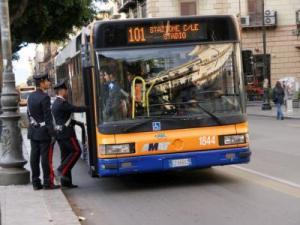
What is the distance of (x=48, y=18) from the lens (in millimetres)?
27516

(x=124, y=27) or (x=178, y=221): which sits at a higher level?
(x=124, y=27)

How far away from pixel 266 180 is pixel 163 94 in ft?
7.80

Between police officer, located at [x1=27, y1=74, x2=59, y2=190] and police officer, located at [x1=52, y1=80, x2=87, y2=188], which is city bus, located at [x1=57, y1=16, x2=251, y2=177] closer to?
police officer, located at [x1=52, y1=80, x2=87, y2=188]

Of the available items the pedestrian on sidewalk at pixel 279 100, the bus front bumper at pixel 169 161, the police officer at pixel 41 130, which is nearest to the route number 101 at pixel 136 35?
the police officer at pixel 41 130

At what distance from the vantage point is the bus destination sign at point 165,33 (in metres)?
9.60

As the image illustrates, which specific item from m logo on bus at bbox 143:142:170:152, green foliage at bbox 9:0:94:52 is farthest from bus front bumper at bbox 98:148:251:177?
green foliage at bbox 9:0:94:52

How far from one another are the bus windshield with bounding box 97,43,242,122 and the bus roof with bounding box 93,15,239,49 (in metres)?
0.13

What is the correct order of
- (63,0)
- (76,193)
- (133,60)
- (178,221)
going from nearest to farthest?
1. (178,221)
2. (133,60)
3. (76,193)
4. (63,0)

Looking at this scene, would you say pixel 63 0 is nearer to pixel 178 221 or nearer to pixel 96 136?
pixel 96 136

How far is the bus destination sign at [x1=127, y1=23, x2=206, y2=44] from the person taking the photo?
960cm

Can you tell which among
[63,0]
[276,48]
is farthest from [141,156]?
[276,48]

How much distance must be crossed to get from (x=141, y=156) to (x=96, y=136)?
2.48 feet

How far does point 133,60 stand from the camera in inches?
374

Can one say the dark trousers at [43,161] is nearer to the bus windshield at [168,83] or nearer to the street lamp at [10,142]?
the street lamp at [10,142]
